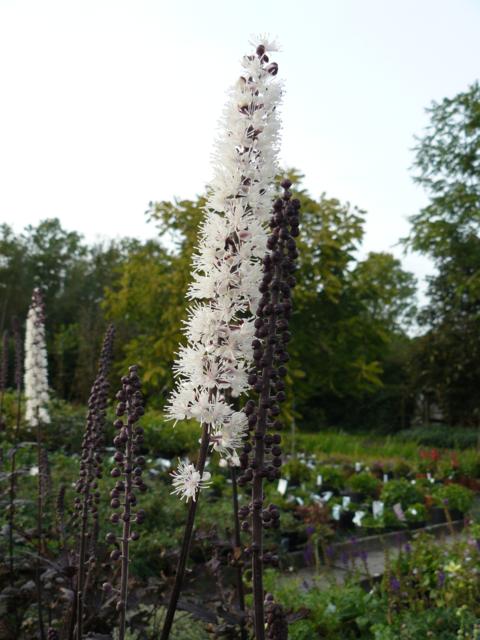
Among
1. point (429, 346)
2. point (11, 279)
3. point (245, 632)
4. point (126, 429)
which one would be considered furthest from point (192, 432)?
point (11, 279)

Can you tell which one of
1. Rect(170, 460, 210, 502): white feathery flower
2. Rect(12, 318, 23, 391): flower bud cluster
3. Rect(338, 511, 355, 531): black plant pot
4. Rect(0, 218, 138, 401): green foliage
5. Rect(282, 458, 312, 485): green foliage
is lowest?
Rect(338, 511, 355, 531): black plant pot

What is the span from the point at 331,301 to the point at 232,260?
9.34 meters

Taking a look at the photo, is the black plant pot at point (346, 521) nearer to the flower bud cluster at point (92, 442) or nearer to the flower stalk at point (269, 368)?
the flower bud cluster at point (92, 442)

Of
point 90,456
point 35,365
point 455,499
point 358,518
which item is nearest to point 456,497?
point 455,499

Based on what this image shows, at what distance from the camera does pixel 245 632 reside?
10.5 feet

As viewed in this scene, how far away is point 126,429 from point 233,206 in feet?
3.05

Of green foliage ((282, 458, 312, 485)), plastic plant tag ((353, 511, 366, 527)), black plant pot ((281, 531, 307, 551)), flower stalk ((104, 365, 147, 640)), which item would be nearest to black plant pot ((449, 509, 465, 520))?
plastic plant tag ((353, 511, 366, 527))

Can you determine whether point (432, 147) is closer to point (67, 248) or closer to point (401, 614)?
point (401, 614)

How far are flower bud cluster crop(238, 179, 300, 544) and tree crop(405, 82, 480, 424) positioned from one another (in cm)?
1998

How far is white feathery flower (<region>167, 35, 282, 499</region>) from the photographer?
2.32 meters

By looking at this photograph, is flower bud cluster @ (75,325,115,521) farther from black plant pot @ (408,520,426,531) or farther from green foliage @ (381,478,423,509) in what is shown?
green foliage @ (381,478,423,509)

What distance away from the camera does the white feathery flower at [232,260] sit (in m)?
2.32

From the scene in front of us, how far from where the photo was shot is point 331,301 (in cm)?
1153

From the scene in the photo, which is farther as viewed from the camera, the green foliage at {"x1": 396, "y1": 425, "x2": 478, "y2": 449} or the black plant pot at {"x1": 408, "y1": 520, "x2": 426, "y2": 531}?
the green foliage at {"x1": 396, "y1": 425, "x2": 478, "y2": 449}
